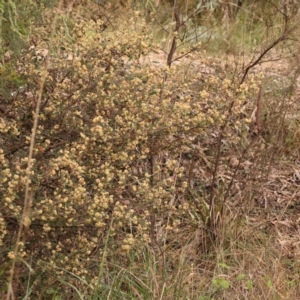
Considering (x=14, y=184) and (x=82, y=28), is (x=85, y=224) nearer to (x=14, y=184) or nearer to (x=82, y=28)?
(x=14, y=184)

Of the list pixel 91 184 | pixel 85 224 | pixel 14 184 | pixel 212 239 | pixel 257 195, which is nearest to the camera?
pixel 14 184

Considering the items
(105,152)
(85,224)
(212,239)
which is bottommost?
(212,239)

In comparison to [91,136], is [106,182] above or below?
below

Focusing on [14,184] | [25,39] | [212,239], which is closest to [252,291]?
[212,239]

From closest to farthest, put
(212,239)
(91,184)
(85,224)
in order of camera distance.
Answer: (85,224) → (91,184) → (212,239)

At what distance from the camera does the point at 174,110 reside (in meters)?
2.96

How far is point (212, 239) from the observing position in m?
3.95

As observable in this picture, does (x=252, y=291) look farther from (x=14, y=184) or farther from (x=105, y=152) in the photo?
(x=14, y=184)

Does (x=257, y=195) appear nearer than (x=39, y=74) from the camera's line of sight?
No

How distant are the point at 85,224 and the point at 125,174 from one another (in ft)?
1.05

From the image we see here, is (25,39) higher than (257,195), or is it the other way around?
(25,39)

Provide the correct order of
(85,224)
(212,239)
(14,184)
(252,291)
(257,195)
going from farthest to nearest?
(257,195) → (212,239) → (252,291) → (85,224) → (14,184)

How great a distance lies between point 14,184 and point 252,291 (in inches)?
58.5

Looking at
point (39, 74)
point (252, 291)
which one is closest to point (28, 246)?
point (39, 74)
